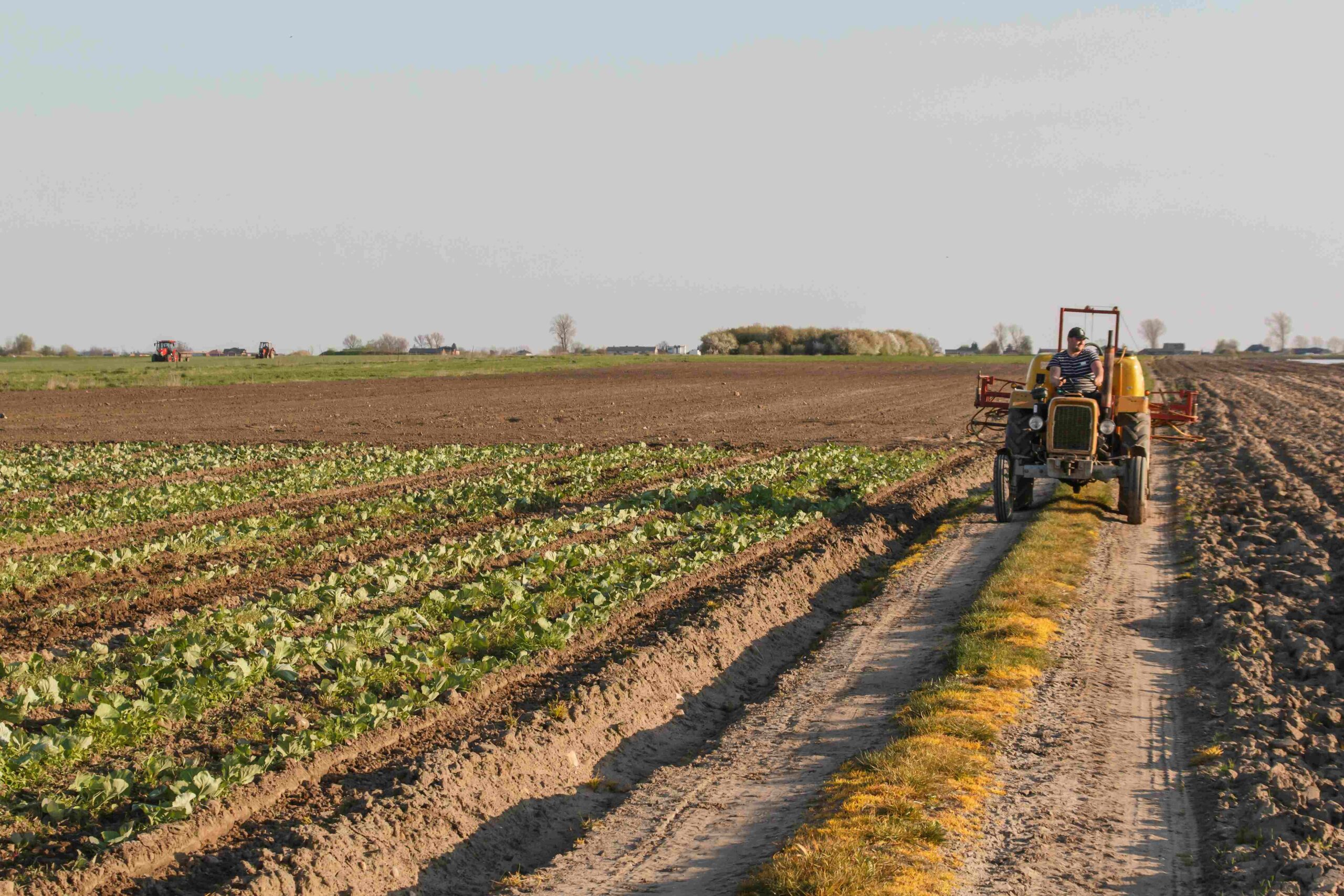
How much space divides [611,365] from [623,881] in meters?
69.4

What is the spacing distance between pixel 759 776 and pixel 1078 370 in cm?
937

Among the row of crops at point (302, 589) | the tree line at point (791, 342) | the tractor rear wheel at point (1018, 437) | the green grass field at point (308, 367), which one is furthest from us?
the tree line at point (791, 342)

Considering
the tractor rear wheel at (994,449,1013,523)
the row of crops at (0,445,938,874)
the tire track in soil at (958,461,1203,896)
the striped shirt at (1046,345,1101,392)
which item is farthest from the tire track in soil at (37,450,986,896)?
the striped shirt at (1046,345,1101,392)

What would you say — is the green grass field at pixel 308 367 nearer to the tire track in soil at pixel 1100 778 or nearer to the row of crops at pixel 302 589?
the row of crops at pixel 302 589

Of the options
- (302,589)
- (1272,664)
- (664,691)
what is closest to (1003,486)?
(1272,664)

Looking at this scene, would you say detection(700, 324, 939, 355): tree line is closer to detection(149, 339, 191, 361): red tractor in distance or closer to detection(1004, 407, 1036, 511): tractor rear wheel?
detection(149, 339, 191, 361): red tractor in distance

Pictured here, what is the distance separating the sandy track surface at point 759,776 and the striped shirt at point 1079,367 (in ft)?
16.7

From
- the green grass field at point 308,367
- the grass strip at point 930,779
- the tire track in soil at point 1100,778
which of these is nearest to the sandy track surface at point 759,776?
the grass strip at point 930,779

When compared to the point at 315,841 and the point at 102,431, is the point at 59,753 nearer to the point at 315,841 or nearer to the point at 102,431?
the point at 315,841

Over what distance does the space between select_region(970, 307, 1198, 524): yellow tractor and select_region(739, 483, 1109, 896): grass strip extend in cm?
422

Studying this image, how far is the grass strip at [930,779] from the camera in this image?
4969 mm

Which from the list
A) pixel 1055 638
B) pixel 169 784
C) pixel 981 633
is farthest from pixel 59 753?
pixel 1055 638

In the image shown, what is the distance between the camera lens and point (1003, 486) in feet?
46.9

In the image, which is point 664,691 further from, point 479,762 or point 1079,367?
point 1079,367
